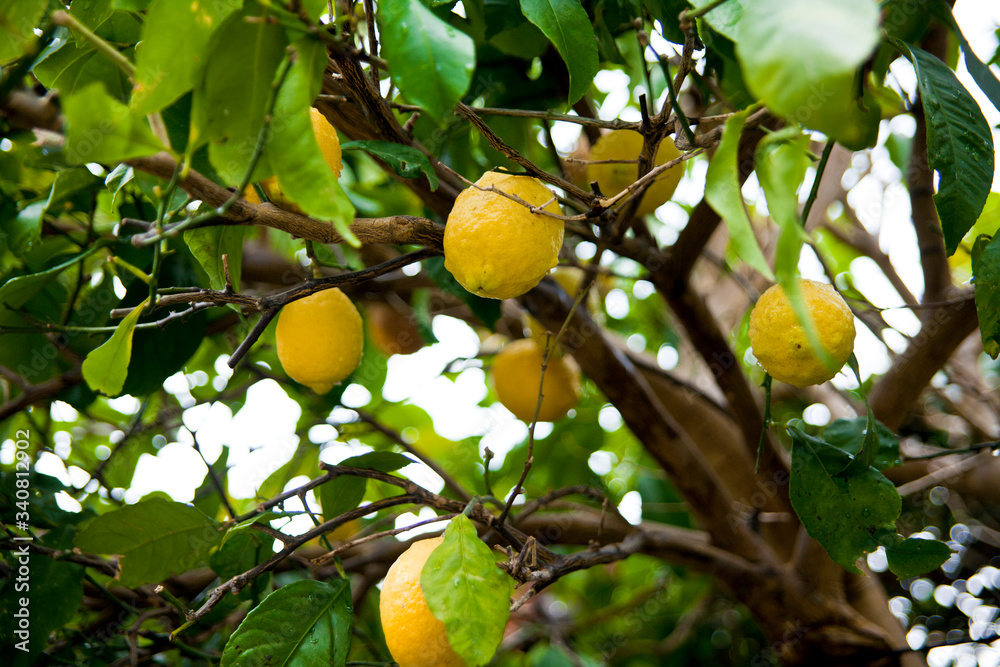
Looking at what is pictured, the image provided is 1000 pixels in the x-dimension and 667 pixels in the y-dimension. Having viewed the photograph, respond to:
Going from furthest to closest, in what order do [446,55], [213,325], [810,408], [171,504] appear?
[810,408] → [213,325] → [171,504] → [446,55]

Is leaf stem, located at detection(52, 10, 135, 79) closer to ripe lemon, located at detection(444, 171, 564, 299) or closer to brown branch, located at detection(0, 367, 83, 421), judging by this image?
ripe lemon, located at detection(444, 171, 564, 299)

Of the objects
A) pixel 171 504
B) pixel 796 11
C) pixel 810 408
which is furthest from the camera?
pixel 810 408

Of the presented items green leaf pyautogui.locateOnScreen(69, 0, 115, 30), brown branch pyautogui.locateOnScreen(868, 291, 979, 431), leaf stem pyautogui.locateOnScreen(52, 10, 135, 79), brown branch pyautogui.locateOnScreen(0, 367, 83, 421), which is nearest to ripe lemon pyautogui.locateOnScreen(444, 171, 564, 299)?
leaf stem pyautogui.locateOnScreen(52, 10, 135, 79)

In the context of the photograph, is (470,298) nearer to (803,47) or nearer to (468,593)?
(468,593)

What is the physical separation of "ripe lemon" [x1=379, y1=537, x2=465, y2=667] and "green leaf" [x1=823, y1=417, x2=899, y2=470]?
19.6 inches

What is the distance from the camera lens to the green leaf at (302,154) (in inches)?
17.0

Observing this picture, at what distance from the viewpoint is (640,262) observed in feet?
3.21

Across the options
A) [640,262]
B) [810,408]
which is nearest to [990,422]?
[810,408]

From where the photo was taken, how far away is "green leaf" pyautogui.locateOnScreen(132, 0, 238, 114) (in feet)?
1.37

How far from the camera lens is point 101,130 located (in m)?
0.40

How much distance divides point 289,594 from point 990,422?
1790 mm

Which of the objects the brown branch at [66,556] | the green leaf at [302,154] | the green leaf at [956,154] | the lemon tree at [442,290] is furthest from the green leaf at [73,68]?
the green leaf at [956,154]

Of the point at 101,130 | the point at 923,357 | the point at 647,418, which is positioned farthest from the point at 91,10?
the point at 923,357

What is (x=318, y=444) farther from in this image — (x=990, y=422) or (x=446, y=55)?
(x=990, y=422)
